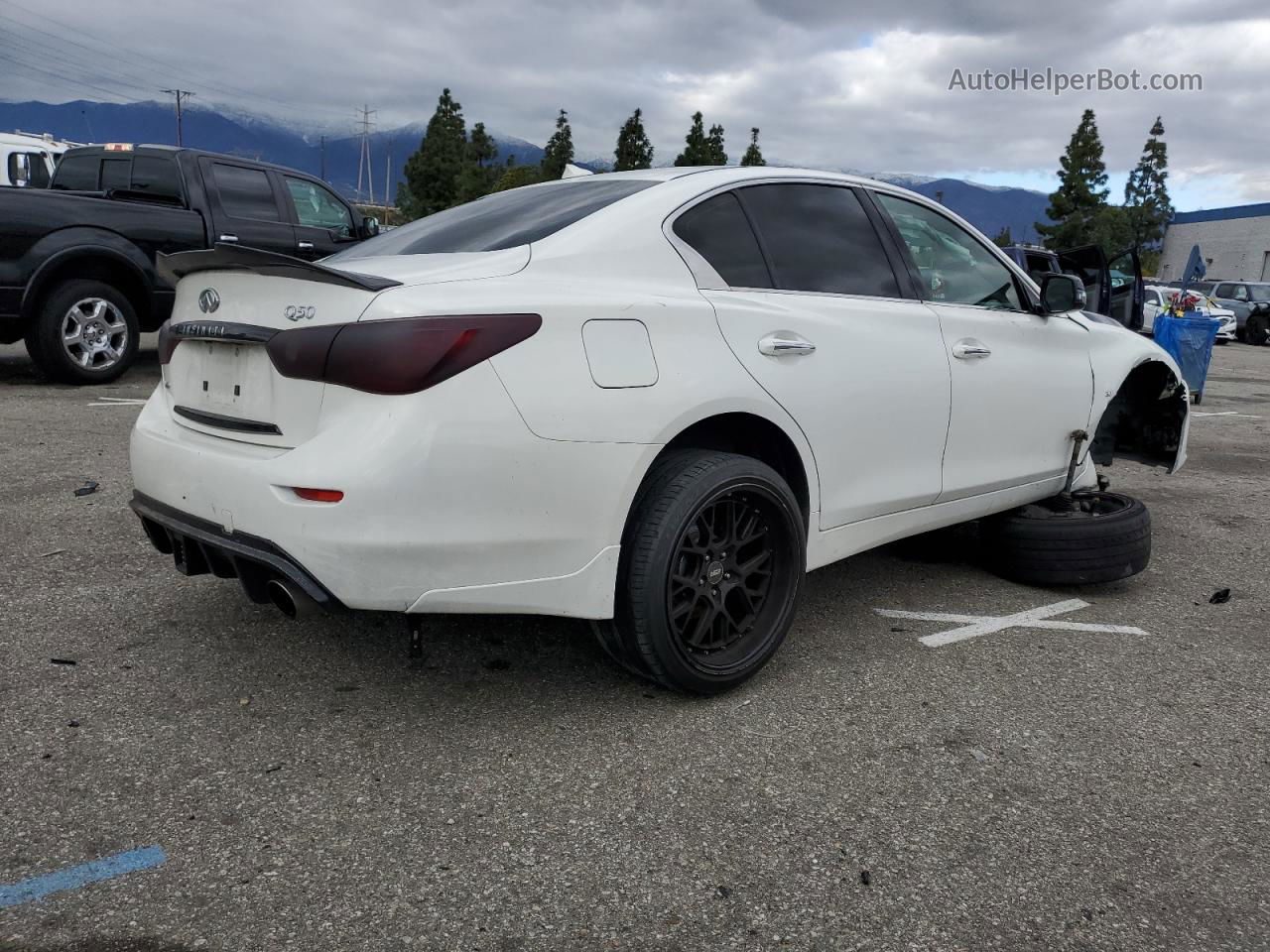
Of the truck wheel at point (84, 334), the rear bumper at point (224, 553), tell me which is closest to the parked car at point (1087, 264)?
the truck wheel at point (84, 334)

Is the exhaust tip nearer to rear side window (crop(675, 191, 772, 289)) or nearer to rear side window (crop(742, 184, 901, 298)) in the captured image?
rear side window (crop(675, 191, 772, 289))

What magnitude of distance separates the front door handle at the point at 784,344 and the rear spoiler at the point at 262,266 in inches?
43.6

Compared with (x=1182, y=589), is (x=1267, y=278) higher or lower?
higher

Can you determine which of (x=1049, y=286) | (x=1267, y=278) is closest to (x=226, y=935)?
(x=1049, y=286)

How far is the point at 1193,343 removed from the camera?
11.8 m

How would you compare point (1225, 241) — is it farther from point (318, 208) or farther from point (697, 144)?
point (318, 208)

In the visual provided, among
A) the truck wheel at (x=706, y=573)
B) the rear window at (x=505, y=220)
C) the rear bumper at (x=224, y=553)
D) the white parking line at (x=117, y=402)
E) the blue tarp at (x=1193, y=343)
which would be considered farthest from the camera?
the blue tarp at (x=1193, y=343)

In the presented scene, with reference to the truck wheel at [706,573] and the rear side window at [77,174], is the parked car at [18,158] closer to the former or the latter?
the rear side window at [77,174]

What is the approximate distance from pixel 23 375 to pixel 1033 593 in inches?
326

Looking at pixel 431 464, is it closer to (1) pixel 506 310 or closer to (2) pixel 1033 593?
(1) pixel 506 310

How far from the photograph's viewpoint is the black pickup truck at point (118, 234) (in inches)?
290

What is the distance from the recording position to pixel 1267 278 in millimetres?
55750

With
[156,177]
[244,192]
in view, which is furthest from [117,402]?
[244,192]

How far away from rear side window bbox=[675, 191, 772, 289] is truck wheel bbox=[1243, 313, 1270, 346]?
3001cm
